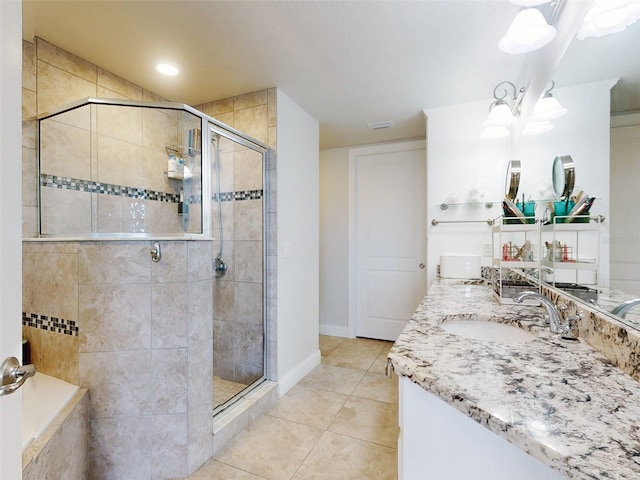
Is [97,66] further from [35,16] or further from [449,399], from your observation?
[449,399]

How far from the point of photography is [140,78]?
2.16m

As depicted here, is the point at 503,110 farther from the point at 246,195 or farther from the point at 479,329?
the point at 246,195

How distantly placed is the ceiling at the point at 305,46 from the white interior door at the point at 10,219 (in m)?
1.13

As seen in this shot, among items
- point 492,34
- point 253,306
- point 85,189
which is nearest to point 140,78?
point 85,189

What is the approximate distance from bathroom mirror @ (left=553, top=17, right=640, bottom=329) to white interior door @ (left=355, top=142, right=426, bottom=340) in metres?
2.35

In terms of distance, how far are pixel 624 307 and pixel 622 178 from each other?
0.39m

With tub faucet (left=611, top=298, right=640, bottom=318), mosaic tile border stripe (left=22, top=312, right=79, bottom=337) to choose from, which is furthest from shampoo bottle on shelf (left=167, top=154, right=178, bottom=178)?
tub faucet (left=611, top=298, right=640, bottom=318)

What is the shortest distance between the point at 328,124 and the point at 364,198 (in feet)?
3.31

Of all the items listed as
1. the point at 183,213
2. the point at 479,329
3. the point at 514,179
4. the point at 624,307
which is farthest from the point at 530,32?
Answer: the point at 183,213

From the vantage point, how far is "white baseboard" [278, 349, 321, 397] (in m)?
2.38

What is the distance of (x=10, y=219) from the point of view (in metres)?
0.62

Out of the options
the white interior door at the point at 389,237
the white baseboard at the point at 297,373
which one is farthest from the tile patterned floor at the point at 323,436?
the white interior door at the point at 389,237

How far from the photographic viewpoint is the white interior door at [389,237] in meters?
3.42

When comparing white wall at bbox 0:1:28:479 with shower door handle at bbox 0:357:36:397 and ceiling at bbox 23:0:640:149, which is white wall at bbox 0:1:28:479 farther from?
ceiling at bbox 23:0:640:149
